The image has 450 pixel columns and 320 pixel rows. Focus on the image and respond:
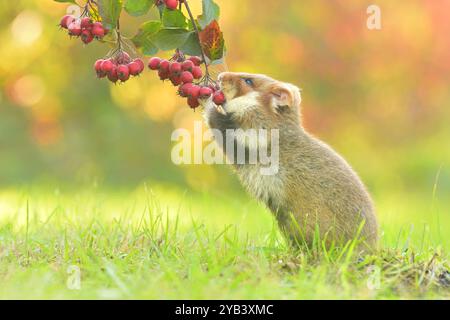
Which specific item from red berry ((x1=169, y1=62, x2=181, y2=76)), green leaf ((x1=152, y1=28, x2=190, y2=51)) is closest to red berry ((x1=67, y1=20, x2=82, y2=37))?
green leaf ((x1=152, y1=28, x2=190, y2=51))

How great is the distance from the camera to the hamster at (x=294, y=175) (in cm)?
438

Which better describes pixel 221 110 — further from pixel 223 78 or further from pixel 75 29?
pixel 75 29

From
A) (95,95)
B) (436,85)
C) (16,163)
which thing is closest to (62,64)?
(95,95)


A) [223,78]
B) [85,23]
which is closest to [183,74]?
[85,23]

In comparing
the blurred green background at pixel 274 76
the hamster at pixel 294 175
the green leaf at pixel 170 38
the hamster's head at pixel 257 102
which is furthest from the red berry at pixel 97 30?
the blurred green background at pixel 274 76

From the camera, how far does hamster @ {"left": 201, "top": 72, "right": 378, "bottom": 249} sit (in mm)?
4383

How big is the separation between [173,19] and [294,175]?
1124mm

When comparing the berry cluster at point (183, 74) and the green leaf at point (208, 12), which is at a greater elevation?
the green leaf at point (208, 12)

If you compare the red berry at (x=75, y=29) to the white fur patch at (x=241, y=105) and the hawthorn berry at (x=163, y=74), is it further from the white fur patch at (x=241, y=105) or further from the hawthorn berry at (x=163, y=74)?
the white fur patch at (x=241, y=105)

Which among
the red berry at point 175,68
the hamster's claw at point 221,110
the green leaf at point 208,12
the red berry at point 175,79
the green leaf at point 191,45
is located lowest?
the hamster's claw at point 221,110

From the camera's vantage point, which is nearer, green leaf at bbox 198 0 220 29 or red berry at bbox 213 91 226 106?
green leaf at bbox 198 0 220 29

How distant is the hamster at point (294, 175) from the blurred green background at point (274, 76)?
5.14 metres

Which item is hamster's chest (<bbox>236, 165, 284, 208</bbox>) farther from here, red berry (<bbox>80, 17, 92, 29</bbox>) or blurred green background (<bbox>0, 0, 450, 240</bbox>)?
blurred green background (<bbox>0, 0, 450, 240</bbox>)

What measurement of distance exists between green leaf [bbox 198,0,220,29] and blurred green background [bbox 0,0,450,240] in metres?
5.69
